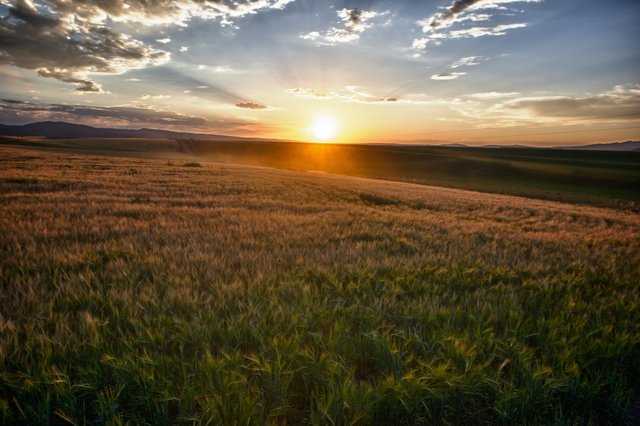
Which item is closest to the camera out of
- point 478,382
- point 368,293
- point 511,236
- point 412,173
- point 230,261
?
point 478,382

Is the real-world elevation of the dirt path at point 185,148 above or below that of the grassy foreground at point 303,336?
above

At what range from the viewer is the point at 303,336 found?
93.5 inches

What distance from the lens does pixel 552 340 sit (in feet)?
8.30

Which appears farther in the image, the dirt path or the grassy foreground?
the dirt path

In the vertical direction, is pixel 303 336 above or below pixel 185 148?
below

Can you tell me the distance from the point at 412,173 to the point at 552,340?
88.3 m

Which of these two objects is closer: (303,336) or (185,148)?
(303,336)

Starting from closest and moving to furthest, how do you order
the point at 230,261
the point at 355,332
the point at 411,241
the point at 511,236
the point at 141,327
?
the point at 141,327 → the point at 355,332 → the point at 230,261 → the point at 411,241 → the point at 511,236

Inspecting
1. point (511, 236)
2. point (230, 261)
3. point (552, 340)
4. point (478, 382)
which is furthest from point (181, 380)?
point (511, 236)

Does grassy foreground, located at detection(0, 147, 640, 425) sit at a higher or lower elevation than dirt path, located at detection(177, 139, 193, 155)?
lower

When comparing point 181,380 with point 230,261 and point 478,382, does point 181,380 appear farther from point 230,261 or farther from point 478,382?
point 230,261

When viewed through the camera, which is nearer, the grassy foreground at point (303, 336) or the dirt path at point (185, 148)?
the grassy foreground at point (303, 336)

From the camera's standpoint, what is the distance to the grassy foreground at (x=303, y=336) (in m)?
1.76

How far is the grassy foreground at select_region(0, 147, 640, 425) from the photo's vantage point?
176cm
